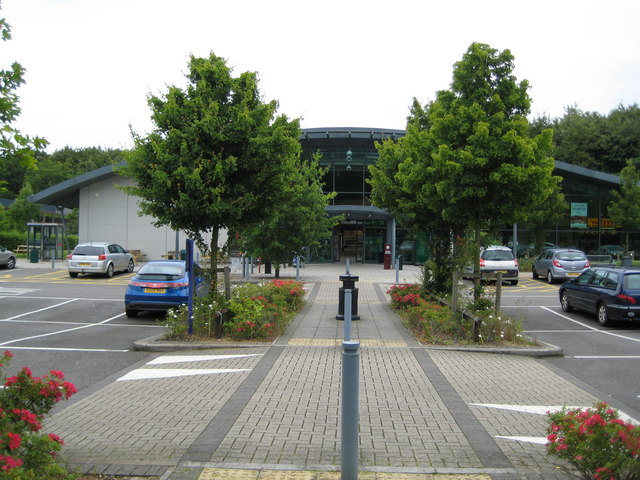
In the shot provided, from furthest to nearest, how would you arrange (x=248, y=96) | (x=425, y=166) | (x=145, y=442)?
(x=425, y=166)
(x=248, y=96)
(x=145, y=442)

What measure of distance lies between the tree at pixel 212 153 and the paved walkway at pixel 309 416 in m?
2.75

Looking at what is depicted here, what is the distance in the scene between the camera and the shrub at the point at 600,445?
3387mm

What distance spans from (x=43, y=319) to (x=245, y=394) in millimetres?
8860

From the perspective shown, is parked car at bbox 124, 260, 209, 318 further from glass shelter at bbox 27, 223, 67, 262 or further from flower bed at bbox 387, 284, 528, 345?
glass shelter at bbox 27, 223, 67, 262

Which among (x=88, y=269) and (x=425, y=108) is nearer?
(x=425, y=108)

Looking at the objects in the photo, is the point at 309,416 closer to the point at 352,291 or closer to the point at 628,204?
the point at 352,291

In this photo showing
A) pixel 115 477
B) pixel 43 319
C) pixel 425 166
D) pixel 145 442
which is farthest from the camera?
pixel 43 319

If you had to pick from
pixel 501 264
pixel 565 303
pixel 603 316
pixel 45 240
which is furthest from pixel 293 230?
pixel 45 240

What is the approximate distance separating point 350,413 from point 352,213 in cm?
3256

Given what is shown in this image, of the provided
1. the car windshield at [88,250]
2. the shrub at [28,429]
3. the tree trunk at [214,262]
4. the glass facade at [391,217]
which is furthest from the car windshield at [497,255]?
the shrub at [28,429]

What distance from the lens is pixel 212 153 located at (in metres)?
9.97

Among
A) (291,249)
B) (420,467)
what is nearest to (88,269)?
(291,249)

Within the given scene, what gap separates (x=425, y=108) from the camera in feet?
52.5

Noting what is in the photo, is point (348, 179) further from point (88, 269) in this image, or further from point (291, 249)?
point (88, 269)
